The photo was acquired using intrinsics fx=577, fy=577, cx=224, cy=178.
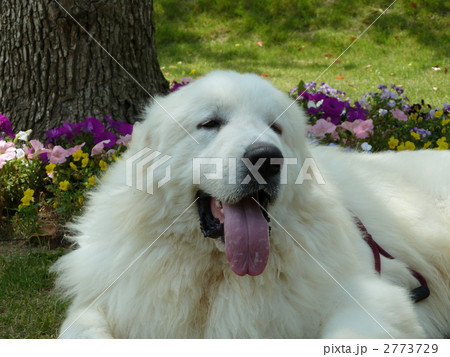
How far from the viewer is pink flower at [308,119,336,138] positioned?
4656 millimetres

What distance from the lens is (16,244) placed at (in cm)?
395

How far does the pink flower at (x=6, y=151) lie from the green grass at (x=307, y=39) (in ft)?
16.5

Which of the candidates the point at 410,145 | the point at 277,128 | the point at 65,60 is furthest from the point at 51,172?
the point at 410,145

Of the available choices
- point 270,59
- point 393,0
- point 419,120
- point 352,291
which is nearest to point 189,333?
point 352,291

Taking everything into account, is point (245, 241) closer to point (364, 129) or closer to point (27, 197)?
point (27, 197)

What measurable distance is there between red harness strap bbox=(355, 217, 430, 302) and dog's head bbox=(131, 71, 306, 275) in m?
0.66

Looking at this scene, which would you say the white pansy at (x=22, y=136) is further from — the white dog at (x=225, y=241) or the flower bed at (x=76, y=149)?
the white dog at (x=225, y=241)

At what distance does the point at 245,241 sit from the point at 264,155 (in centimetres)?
39

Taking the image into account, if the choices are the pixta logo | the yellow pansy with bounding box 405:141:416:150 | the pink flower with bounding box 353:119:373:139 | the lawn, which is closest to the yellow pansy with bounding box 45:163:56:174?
Result: the pixta logo

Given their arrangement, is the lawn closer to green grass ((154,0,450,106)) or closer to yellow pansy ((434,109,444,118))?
green grass ((154,0,450,106))

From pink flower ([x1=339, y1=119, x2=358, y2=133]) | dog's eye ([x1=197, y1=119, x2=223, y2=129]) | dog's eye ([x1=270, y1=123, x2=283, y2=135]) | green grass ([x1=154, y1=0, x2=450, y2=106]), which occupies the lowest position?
green grass ([x1=154, y1=0, x2=450, y2=106])

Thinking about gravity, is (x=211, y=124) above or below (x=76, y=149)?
above

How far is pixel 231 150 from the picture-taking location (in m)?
2.47

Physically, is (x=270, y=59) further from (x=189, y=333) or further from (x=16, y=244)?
(x=189, y=333)
